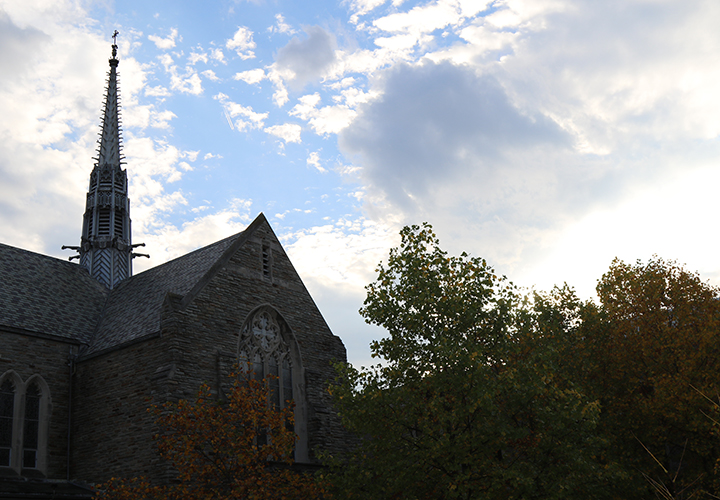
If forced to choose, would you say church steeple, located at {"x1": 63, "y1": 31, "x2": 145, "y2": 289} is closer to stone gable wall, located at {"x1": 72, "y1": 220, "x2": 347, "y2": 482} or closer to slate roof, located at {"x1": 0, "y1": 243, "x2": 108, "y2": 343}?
slate roof, located at {"x1": 0, "y1": 243, "x2": 108, "y2": 343}

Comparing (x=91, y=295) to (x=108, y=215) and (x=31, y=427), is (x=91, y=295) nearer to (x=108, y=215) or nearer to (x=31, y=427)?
(x=31, y=427)

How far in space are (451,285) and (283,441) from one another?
23.7 feet

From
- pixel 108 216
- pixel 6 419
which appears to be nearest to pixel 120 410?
pixel 6 419

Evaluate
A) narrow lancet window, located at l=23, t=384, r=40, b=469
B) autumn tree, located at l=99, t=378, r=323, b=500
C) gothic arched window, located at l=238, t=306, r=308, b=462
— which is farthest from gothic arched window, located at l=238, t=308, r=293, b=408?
narrow lancet window, located at l=23, t=384, r=40, b=469

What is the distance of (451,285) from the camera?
19984 millimetres

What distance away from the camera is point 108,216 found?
38.3 metres

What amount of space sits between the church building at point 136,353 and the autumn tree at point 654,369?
11.2 meters

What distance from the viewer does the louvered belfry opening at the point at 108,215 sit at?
1410 inches

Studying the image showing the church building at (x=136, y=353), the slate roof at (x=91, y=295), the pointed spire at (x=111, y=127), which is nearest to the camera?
the church building at (x=136, y=353)

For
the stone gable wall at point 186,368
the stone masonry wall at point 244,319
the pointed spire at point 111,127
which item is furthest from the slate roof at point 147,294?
the pointed spire at point 111,127

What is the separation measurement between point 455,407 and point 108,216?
29.2 metres

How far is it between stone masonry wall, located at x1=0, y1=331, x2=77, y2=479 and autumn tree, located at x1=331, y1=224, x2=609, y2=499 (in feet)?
38.3

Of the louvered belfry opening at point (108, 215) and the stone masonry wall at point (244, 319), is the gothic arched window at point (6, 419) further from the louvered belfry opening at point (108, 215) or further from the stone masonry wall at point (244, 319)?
the louvered belfry opening at point (108, 215)

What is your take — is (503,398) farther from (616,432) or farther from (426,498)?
(616,432)
